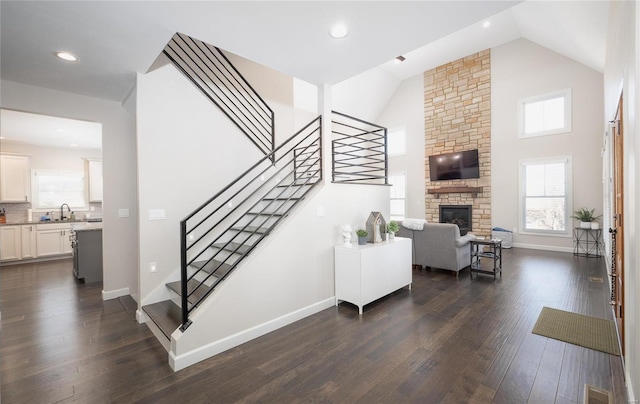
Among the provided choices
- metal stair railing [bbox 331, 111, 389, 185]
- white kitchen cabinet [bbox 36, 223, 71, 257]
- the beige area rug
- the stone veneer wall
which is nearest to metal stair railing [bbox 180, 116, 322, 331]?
metal stair railing [bbox 331, 111, 389, 185]

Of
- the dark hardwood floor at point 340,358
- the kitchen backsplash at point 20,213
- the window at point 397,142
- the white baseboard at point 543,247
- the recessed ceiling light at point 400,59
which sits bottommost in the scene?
the dark hardwood floor at point 340,358

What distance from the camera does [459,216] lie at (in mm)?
7992

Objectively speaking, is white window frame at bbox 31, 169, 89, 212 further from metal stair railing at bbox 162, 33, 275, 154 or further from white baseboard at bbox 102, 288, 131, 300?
metal stair railing at bbox 162, 33, 275, 154

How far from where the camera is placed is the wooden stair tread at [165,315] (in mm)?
2592

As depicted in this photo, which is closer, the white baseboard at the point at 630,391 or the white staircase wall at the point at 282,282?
the white baseboard at the point at 630,391

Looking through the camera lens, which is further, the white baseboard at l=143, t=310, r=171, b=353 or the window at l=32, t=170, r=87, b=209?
the window at l=32, t=170, r=87, b=209

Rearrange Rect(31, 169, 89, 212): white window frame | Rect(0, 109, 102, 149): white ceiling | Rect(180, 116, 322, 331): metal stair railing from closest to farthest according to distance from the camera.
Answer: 1. Rect(180, 116, 322, 331): metal stair railing
2. Rect(0, 109, 102, 149): white ceiling
3. Rect(31, 169, 89, 212): white window frame

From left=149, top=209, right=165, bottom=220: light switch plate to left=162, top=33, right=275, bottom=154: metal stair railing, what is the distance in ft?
5.19

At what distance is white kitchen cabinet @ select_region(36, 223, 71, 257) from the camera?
6.27 meters

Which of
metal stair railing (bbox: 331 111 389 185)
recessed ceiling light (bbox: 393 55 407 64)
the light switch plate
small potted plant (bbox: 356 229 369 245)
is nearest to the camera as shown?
the light switch plate

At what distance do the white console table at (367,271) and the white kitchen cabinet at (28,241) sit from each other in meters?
7.22

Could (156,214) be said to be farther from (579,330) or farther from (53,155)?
(53,155)

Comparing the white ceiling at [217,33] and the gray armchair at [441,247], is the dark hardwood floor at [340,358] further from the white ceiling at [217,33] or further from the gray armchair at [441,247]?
the white ceiling at [217,33]

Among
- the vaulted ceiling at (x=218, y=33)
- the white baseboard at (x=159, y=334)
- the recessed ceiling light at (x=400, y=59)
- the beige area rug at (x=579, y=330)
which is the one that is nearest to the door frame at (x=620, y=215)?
the beige area rug at (x=579, y=330)
